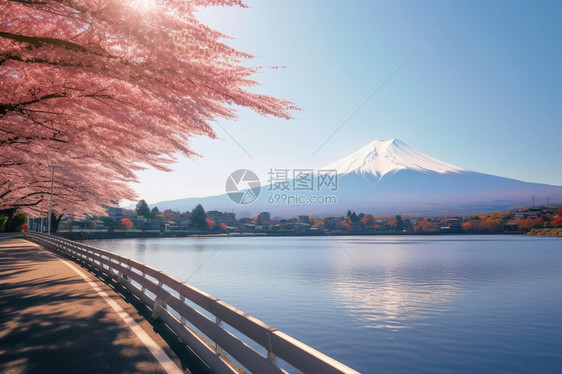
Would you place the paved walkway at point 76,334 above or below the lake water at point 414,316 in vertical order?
above

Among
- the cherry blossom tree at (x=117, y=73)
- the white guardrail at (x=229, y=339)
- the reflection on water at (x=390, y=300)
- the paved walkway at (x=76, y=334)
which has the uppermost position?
the cherry blossom tree at (x=117, y=73)

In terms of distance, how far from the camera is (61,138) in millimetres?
19219

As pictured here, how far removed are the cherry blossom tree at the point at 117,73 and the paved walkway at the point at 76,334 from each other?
16.6 feet

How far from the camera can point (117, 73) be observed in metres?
8.78

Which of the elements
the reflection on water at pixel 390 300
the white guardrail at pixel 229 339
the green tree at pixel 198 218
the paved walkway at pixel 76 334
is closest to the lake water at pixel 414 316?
the reflection on water at pixel 390 300

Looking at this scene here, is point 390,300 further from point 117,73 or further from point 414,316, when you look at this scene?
point 117,73

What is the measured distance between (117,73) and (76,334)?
5343 mm

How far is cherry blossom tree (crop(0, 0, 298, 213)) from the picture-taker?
22.2 feet

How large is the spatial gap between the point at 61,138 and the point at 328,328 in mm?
15037

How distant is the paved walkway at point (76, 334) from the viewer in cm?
567

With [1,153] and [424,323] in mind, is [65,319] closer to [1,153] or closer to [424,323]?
[424,323]

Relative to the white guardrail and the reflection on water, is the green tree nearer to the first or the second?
the reflection on water

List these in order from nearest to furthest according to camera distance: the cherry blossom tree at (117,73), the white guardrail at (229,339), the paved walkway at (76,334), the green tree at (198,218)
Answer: the white guardrail at (229,339) < the paved walkway at (76,334) < the cherry blossom tree at (117,73) < the green tree at (198,218)

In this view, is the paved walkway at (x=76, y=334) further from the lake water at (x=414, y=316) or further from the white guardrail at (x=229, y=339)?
the lake water at (x=414, y=316)
